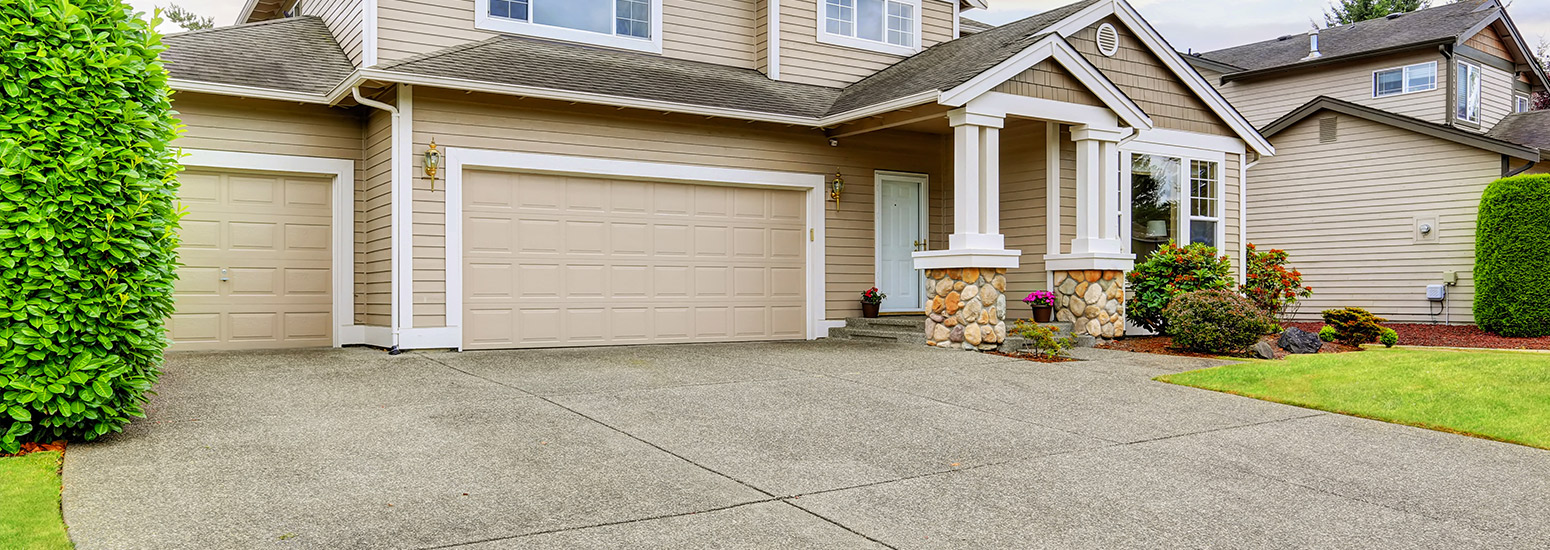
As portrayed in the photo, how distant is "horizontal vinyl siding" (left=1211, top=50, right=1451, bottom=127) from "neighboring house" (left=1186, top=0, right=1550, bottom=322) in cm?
2

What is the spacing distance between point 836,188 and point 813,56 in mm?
2021

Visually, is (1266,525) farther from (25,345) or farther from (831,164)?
(831,164)

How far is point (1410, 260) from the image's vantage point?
1675 cm

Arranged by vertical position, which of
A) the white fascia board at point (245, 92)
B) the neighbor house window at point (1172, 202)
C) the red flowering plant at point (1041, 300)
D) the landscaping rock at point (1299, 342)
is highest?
the white fascia board at point (245, 92)

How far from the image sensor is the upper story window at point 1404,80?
19.0 m

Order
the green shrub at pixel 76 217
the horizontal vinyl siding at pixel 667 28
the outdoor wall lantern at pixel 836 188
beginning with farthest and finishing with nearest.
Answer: the outdoor wall lantern at pixel 836 188, the horizontal vinyl siding at pixel 667 28, the green shrub at pixel 76 217

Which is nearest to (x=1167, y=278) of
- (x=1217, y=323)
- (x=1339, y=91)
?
(x=1217, y=323)

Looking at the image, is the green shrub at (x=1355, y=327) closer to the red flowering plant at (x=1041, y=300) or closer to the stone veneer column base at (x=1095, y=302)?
the stone veneer column base at (x=1095, y=302)

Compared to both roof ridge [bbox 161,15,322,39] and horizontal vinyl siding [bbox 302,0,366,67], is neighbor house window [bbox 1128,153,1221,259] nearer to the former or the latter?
horizontal vinyl siding [bbox 302,0,366,67]

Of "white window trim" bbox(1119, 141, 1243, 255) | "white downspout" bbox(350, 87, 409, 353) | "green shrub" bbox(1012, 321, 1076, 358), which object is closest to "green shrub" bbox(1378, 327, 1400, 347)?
"white window trim" bbox(1119, 141, 1243, 255)

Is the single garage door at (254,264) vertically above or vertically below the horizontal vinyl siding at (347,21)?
below

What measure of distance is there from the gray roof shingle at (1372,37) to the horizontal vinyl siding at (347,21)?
1764 cm

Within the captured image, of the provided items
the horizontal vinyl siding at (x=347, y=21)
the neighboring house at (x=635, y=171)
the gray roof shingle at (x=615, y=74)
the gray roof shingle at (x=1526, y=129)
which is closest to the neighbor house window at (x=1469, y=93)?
the gray roof shingle at (x=1526, y=129)

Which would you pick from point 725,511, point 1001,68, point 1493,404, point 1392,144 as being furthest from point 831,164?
point 1392,144
